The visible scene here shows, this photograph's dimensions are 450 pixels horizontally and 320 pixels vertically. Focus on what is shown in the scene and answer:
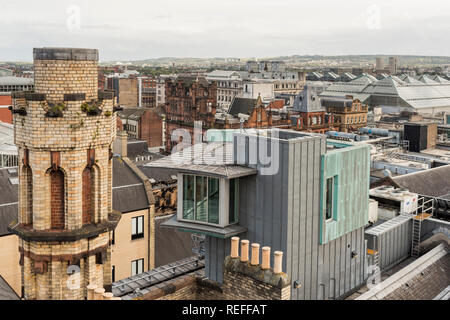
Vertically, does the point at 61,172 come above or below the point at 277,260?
above

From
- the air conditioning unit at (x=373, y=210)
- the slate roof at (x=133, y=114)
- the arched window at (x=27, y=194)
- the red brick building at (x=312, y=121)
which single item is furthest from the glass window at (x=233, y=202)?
the slate roof at (x=133, y=114)

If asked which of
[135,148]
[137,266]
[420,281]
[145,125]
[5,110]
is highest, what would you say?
[5,110]

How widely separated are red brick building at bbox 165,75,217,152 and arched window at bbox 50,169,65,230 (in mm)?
69625

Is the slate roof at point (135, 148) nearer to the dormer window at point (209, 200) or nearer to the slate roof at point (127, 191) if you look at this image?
the slate roof at point (127, 191)

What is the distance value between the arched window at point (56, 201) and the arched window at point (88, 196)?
2.41 ft

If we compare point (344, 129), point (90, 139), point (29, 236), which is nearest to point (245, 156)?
point (90, 139)

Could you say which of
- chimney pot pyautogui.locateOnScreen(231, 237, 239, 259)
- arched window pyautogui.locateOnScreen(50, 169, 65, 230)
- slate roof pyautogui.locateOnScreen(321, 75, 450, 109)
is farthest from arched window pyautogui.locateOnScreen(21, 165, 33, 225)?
slate roof pyautogui.locateOnScreen(321, 75, 450, 109)

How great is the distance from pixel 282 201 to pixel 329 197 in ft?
11.4

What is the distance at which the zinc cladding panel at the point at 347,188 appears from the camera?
2502cm

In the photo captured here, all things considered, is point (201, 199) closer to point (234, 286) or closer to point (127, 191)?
point (234, 286)

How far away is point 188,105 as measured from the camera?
95.2 m

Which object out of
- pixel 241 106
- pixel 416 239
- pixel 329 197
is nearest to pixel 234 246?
pixel 329 197

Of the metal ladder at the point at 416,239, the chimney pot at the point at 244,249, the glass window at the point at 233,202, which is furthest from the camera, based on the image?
the metal ladder at the point at 416,239

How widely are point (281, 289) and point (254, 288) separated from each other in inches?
49.8
